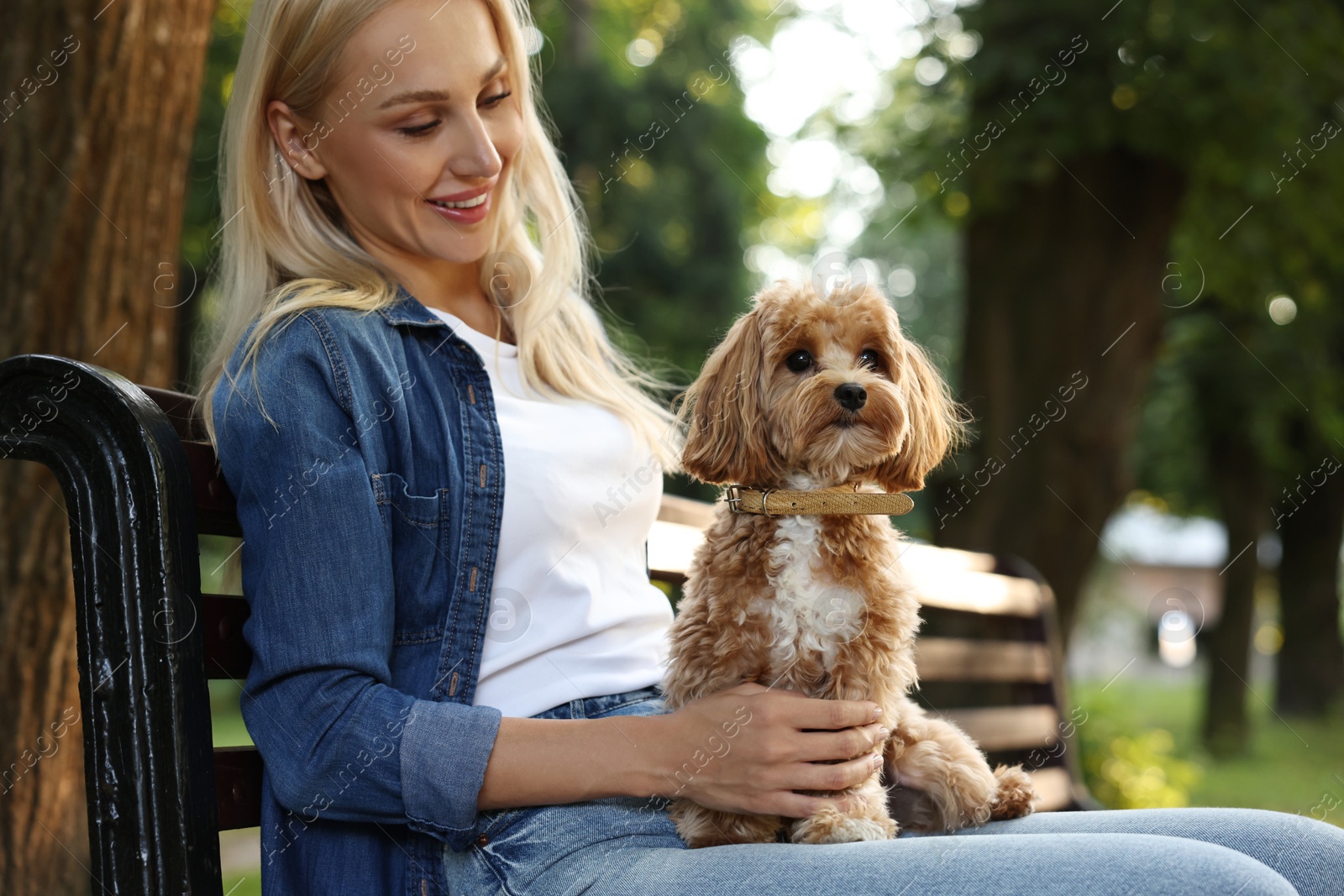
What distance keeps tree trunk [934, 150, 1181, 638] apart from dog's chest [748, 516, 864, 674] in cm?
527

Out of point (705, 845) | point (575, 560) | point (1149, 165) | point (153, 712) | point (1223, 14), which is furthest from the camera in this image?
point (1149, 165)

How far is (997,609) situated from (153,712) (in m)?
3.36

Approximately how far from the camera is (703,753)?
194 cm

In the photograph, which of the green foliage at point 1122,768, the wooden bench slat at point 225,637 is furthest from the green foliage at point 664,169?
the wooden bench slat at point 225,637

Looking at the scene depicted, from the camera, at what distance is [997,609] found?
4438 millimetres

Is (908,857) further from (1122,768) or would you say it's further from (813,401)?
(1122,768)

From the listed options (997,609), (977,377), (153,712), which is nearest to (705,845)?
(153,712)

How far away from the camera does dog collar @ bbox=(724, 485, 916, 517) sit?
204cm

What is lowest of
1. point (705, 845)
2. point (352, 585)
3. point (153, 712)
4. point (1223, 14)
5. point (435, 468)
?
point (705, 845)

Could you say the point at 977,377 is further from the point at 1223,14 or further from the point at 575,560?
the point at 575,560

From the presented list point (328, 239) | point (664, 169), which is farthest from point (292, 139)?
point (664, 169)

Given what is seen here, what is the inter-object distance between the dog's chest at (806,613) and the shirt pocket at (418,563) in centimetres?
56

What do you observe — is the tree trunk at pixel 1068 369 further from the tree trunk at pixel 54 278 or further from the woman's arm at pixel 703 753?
the woman's arm at pixel 703 753

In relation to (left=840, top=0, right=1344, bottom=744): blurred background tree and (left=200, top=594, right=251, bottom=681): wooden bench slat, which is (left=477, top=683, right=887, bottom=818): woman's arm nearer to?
(left=200, top=594, right=251, bottom=681): wooden bench slat
